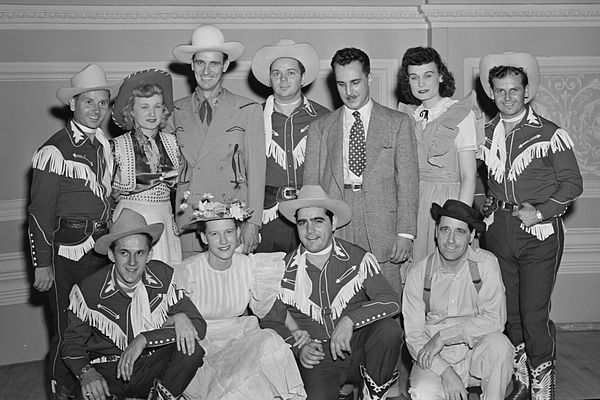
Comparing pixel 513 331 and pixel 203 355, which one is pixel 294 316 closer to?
pixel 203 355

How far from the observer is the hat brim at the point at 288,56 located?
4.00 m

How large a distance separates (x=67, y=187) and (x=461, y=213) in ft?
5.52

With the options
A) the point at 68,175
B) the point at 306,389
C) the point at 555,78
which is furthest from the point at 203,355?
the point at 555,78

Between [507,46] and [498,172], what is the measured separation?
144 centimetres

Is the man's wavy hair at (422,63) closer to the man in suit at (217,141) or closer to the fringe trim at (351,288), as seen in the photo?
the man in suit at (217,141)

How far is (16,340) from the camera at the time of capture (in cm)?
479

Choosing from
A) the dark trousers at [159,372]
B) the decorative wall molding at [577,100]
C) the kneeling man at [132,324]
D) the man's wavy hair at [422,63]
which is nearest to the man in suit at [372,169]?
the man's wavy hair at [422,63]

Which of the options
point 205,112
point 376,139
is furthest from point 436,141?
point 205,112

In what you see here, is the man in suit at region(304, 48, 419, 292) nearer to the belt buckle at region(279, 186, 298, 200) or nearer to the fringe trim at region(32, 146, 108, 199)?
the belt buckle at region(279, 186, 298, 200)

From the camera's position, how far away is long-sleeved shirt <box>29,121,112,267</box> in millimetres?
3566

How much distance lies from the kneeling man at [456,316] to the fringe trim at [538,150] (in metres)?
0.36

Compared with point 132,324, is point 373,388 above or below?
below

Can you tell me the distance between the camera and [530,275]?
370 centimetres

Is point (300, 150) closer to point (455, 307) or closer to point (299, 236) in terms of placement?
point (299, 236)
